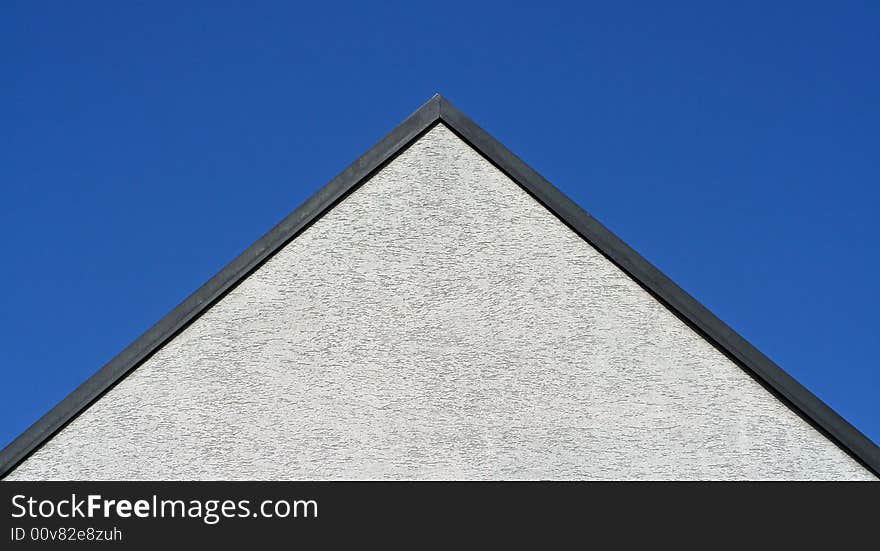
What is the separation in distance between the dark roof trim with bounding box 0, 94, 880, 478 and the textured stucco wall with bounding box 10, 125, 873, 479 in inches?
4.1

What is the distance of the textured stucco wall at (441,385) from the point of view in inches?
326

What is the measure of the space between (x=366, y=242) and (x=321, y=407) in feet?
5.34

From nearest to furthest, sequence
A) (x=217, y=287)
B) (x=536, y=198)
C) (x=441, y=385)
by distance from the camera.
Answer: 1. (x=441, y=385)
2. (x=217, y=287)
3. (x=536, y=198)

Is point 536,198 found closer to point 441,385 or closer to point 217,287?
point 441,385

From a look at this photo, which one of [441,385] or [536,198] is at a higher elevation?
[536,198]

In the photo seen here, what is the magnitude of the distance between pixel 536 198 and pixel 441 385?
2041mm

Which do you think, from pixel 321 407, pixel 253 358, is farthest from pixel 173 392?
pixel 321 407

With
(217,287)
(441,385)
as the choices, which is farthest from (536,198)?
(217,287)

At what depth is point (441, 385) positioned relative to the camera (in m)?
8.45

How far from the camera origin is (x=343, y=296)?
8695 millimetres

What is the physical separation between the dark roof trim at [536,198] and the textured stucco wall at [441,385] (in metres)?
0.10

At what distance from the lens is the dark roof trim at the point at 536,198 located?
324 inches

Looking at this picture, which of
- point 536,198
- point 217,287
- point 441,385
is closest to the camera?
point 441,385

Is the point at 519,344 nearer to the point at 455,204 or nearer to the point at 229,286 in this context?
the point at 455,204
